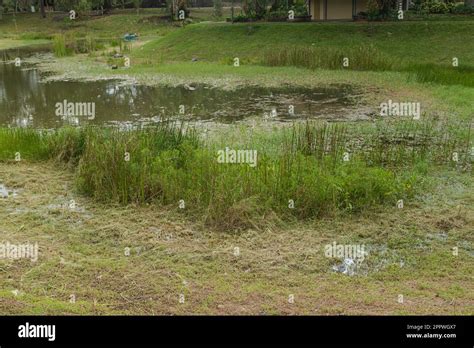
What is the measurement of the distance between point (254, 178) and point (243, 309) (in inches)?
108

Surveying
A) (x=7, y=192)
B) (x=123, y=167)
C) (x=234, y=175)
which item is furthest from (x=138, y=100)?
(x=234, y=175)

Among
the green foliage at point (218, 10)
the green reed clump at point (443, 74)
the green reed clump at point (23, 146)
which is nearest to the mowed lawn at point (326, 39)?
the green reed clump at point (443, 74)

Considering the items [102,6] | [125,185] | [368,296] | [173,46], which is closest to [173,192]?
[125,185]

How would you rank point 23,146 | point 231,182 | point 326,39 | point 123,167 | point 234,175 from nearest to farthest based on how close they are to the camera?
point 231,182
point 234,175
point 123,167
point 23,146
point 326,39

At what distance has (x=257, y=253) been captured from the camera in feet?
18.6

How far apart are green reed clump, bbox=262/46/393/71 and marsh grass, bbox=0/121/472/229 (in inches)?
390

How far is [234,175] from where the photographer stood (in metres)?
7.12

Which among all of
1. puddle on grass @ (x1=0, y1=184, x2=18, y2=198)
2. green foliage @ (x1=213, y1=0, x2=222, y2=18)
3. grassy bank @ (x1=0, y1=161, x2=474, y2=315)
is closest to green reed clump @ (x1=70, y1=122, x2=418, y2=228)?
grassy bank @ (x1=0, y1=161, x2=474, y2=315)

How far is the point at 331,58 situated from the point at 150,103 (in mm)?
7773

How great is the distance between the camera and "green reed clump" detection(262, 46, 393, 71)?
18.4m

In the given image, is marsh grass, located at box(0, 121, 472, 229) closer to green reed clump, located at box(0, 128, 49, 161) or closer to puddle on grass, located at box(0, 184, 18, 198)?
green reed clump, located at box(0, 128, 49, 161)

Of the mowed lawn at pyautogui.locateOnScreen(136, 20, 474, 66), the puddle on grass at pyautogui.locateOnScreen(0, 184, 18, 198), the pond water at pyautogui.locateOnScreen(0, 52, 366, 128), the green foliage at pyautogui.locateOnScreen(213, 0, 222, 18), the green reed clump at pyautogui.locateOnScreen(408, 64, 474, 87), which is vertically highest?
the green foliage at pyautogui.locateOnScreen(213, 0, 222, 18)

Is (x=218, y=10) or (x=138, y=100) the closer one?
(x=138, y=100)

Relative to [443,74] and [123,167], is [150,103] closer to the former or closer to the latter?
[123,167]
